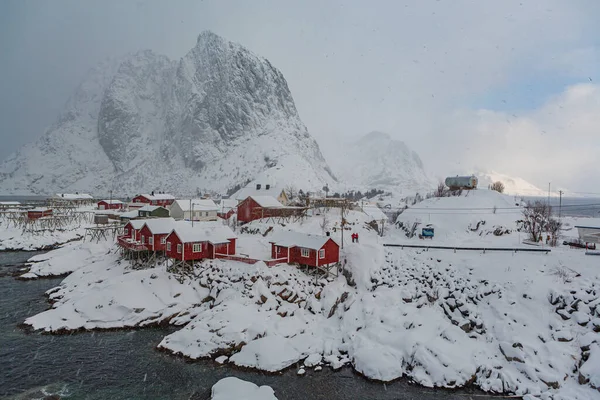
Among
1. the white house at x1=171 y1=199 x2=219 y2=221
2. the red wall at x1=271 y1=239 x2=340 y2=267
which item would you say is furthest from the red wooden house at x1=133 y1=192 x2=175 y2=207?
the red wall at x1=271 y1=239 x2=340 y2=267

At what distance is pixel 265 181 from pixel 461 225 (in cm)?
9665

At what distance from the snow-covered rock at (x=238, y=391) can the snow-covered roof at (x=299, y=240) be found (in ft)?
54.6

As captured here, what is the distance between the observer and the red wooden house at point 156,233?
4062 centimetres

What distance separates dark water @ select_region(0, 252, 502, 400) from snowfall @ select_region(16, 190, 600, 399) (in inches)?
40.6

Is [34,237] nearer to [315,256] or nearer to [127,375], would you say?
[127,375]

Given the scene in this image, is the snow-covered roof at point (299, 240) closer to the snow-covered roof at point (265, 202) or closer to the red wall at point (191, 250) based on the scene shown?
the red wall at point (191, 250)

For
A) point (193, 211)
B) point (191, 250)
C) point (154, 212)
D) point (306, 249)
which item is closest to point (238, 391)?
point (306, 249)

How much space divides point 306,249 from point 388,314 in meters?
11.1

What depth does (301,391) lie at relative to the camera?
20.9 meters

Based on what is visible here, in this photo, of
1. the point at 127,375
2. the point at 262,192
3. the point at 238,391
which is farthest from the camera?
the point at 262,192

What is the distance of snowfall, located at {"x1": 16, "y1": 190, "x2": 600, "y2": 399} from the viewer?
22.8 meters

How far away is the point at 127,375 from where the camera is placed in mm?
21922

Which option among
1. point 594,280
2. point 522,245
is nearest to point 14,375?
point 594,280

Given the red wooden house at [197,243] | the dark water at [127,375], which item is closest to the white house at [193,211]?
the red wooden house at [197,243]
